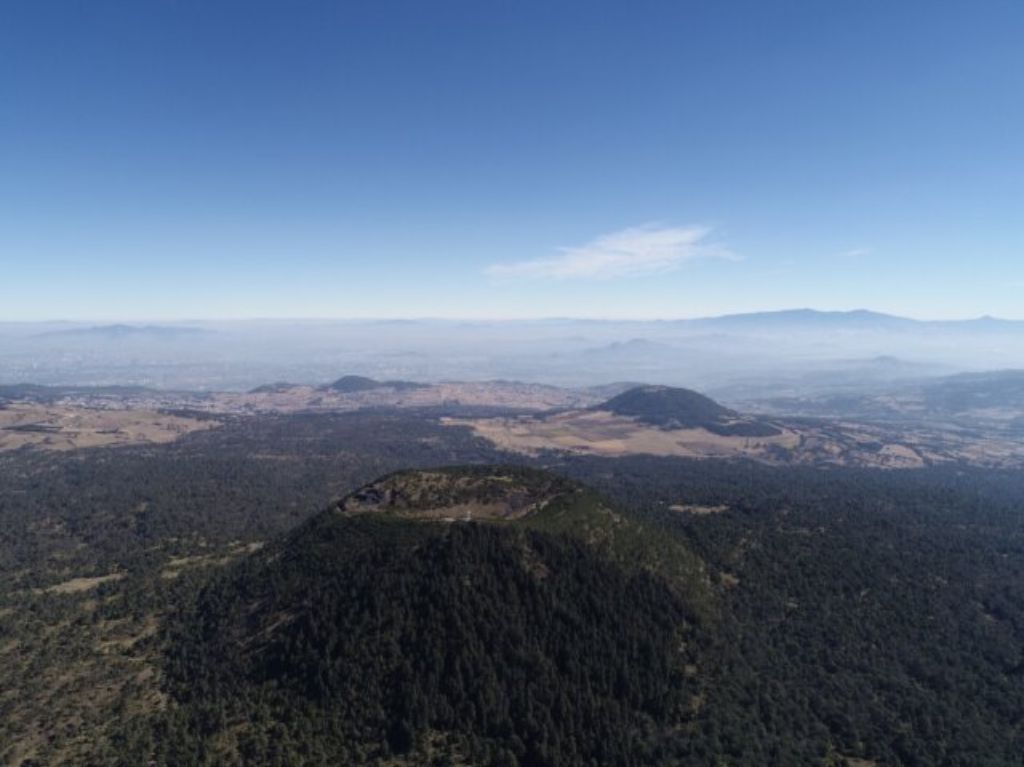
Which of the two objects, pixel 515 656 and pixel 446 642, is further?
pixel 446 642

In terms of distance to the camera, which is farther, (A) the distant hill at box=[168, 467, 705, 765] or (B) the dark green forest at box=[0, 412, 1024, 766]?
(A) the distant hill at box=[168, 467, 705, 765]

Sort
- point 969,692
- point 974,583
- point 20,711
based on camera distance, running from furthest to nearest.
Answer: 1. point 974,583
2. point 969,692
3. point 20,711

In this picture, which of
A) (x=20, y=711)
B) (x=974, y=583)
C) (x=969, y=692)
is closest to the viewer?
(x=20, y=711)

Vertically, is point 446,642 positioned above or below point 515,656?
above

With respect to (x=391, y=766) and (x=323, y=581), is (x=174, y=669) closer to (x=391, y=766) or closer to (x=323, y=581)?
(x=323, y=581)

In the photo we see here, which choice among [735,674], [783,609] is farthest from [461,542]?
[783,609]
